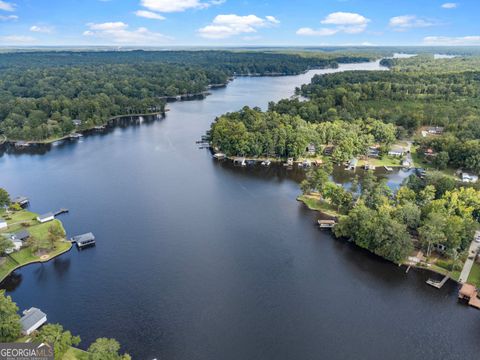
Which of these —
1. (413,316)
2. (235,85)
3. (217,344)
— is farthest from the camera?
(235,85)

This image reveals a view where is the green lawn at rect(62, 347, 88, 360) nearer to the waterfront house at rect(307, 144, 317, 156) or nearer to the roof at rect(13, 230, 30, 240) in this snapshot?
the roof at rect(13, 230, 30, 240)

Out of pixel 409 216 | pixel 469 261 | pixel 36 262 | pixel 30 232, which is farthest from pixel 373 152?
pixel 36 262

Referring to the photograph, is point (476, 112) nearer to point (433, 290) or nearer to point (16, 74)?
point (433, 290)

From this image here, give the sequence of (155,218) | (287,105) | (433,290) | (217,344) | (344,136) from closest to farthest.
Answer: (217,344)
(433,290)
(155,218)
(344,136)
(287,105)

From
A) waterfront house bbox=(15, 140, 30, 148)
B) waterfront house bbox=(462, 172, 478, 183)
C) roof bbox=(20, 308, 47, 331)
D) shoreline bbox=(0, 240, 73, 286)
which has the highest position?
waterfront house bbox=(462, 172, 478, 183)

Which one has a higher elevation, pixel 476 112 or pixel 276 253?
pixel 476 112

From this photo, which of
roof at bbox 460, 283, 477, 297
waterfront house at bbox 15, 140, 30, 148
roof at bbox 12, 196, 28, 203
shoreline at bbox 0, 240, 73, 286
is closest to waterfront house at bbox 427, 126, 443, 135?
roof at bbox 460, 283, 477, 297

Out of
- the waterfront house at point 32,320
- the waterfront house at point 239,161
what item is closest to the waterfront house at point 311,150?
the waterfront house at point 239,161

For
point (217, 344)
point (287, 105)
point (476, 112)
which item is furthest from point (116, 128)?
point (476, 112)
